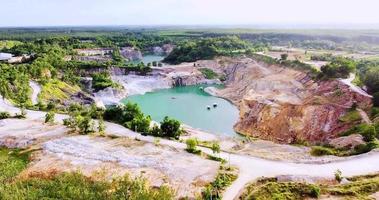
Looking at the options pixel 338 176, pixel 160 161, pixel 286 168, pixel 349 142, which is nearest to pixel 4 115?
pixel 160 161

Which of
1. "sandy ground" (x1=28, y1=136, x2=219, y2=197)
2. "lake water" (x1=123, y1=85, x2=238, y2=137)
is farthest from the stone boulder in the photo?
"lake water" (x1=123, y1=85, x2=238, y2=137)

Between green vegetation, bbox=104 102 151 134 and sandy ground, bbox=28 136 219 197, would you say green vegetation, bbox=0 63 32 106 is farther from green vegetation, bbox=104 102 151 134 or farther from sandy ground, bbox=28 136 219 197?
sandy ground, bbox=28 136 219 197

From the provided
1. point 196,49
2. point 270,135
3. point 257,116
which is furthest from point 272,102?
point 196,49

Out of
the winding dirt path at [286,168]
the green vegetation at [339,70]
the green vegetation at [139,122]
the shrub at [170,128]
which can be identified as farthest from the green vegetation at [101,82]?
the winding dirt path at [286,168]

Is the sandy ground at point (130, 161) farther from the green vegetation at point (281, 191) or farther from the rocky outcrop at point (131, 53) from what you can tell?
the rocky outcrop at point (131, 53)

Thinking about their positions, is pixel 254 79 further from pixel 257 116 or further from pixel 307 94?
pixel 257 116

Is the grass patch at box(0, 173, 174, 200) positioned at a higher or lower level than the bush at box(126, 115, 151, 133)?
higher

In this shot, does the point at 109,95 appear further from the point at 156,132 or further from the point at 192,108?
the point at 156,132
